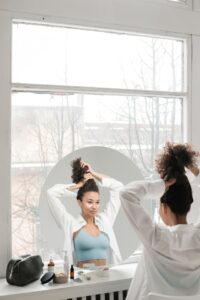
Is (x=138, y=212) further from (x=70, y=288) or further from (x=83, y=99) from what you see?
(x=83, y=99)

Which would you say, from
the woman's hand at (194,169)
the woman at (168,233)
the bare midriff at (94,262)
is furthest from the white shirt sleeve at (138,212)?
the bare midriff at (94,262)

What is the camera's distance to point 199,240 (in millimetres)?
1580

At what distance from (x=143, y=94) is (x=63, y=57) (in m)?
0.44

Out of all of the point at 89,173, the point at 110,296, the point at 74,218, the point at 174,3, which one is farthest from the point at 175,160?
the point at 174,3

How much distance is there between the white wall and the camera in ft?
5.91

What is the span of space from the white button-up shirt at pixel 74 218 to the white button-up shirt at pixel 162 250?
279mm

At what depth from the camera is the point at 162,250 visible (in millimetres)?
1556

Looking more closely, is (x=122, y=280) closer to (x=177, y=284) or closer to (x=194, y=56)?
(x=177, y=284)

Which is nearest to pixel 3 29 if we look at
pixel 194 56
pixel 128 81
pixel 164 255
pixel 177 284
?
pixel 128 81

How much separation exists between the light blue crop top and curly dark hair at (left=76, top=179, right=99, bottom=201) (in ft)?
0.49

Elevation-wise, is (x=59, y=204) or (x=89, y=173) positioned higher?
(x=89, y=173)

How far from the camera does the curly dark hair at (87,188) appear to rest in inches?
72.5

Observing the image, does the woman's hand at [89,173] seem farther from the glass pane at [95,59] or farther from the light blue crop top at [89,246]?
the glass pane at [95,59]

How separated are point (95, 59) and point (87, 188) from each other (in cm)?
63
